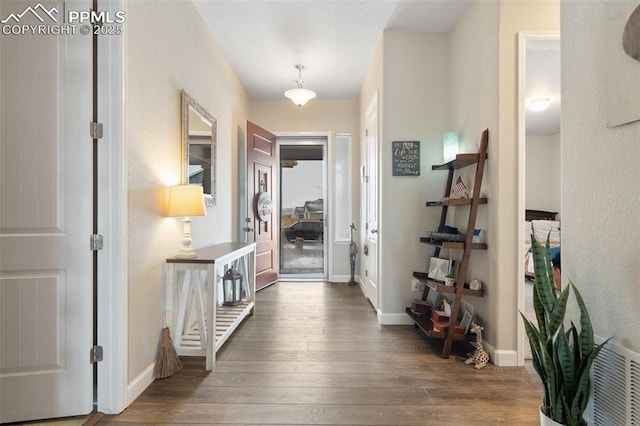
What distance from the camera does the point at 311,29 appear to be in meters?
3.10

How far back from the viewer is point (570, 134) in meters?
1.50

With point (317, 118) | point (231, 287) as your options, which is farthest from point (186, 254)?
point (317, 118)

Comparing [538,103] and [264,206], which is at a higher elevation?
[538,103]

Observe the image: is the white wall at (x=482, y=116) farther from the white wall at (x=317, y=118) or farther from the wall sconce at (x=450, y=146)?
the white wall at (x=317, y=118)

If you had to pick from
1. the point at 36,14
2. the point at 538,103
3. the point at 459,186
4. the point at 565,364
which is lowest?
the point at 565,364

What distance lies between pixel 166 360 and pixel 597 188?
2525 mm

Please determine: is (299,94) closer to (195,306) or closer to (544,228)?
(195,306)

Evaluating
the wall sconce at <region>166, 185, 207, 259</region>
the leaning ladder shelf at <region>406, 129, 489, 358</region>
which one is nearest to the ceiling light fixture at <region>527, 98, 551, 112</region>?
the leaning ladder shelf at <region>406, 129, 489, 358</region>

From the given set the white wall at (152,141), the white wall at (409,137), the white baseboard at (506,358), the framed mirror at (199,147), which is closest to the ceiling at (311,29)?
the white wall at (409,137)

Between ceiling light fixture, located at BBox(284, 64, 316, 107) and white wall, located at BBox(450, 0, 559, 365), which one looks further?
ceiling light fixture, located at BBox(284, 64, 316, 107)

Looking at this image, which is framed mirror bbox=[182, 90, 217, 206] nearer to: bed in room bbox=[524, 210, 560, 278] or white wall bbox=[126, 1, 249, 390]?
white wall bbox=[126, 1, 249, 390]

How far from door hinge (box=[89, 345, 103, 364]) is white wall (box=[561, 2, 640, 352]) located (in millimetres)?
2370

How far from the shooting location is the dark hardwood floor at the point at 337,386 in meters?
1.69

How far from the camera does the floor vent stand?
45.7 inches
